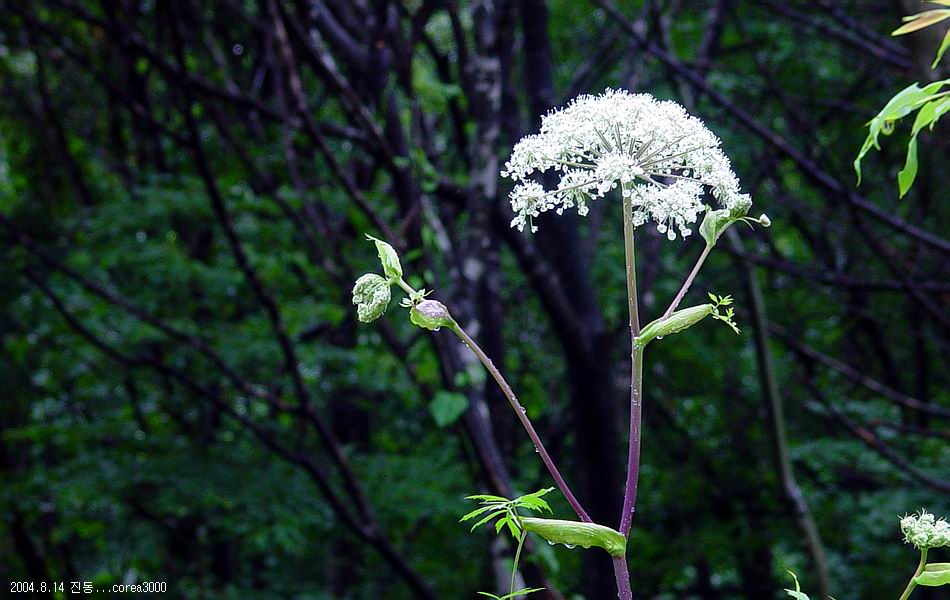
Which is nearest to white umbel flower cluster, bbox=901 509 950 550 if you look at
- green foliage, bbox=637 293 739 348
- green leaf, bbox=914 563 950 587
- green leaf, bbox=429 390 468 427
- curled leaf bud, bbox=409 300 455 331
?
green leaf, bbox=914 563 950 587

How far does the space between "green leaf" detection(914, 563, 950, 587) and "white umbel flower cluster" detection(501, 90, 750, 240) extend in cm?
55

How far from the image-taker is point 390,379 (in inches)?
242

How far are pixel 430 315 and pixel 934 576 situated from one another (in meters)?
0.75

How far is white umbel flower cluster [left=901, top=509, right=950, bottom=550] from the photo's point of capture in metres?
1.18

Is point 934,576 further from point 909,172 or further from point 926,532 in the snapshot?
point 909,172

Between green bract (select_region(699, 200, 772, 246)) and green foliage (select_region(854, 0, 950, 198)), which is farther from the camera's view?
green bract (select_region(699, 200, 772, 246))

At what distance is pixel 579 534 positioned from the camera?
110cm

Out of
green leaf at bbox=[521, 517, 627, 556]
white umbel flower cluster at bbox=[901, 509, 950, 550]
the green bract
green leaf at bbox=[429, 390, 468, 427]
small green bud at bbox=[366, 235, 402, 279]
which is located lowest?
white umbel flower cluster at bbox=[901, 509, 950, 550]

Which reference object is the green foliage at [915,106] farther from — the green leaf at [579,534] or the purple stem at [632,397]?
the green leaf at [579,534]

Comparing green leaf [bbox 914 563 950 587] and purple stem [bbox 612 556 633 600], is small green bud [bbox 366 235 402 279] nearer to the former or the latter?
purple stem [bbox 612 556 633 600]

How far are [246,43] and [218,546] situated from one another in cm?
439

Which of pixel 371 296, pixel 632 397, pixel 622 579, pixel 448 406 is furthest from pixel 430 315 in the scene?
pixel 448 406

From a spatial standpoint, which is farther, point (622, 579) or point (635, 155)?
point (635, 155)

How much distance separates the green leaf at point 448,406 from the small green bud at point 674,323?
8.58 ft
